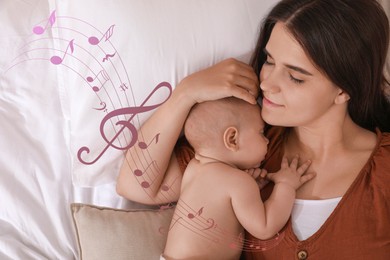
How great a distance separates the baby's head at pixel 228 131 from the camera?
1109 millimetres

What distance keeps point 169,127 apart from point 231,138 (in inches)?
5.2

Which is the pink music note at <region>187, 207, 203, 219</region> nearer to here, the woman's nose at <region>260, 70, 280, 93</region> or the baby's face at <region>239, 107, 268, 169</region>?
the baby's face at <region>239, 107, 268, 169</region>

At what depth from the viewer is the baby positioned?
1.10 meters

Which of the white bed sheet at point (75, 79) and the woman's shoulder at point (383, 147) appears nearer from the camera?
the white bed sheet at point (75, 79)

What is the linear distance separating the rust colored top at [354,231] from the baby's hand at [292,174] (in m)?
0.08

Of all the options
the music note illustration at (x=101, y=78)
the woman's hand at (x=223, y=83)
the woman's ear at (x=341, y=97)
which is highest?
the music note illustration at (x=101, y=78)

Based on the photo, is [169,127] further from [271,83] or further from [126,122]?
[271,83]

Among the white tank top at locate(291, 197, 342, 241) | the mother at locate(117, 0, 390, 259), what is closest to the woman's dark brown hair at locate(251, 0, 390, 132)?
the mother at locate(117, 0, 390, 259)

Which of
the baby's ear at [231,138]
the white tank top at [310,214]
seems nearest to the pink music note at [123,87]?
the baby's ear at [231,138]

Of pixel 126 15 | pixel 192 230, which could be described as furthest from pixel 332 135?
pixel 126 15

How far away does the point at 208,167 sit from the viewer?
3.68 feet

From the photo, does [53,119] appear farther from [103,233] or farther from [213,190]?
[213,190]

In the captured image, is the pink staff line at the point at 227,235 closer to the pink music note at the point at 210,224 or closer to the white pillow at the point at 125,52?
the pink music note at the point at 210,224

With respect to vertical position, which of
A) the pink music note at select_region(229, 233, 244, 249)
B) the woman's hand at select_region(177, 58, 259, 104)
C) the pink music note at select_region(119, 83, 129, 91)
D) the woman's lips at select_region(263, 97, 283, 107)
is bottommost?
the pink music note at select_region(229, 233, 244, 249)
